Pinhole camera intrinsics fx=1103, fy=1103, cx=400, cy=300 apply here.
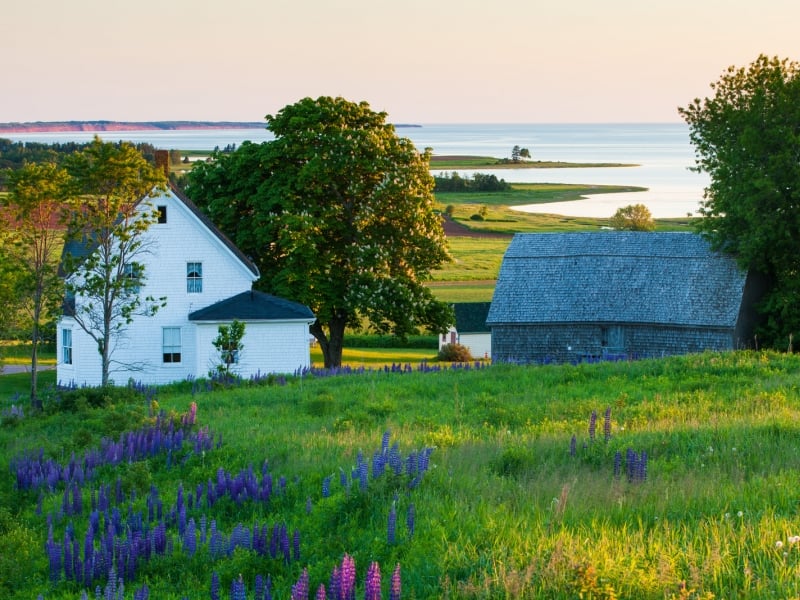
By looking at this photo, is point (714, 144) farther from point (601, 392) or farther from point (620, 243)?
point (601, 392)

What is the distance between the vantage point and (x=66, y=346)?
43.9 metres

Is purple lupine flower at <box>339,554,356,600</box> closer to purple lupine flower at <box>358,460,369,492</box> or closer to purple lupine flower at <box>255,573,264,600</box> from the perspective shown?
purple lupine flower at <box>255,573,264,600</box>

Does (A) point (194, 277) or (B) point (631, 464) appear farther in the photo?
(A) point (194, 277)

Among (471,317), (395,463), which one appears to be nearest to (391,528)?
(395,463)

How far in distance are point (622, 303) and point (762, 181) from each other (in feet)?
25.9

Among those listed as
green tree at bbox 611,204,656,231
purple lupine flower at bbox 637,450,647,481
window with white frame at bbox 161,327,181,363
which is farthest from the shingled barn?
green tree at bbox 611,204,656,231

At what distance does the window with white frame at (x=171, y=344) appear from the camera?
43.8 metres

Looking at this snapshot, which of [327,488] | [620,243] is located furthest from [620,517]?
[620,243]

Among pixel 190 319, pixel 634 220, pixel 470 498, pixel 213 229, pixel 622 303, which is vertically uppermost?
pixel 634 220

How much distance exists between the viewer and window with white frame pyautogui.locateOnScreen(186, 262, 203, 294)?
43.7 meters

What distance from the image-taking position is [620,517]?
33.4ft

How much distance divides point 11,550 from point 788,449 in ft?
29.7

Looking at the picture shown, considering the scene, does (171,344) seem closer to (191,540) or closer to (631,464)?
(191,540)

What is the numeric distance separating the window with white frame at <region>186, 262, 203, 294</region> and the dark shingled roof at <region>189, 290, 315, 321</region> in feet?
2.78
